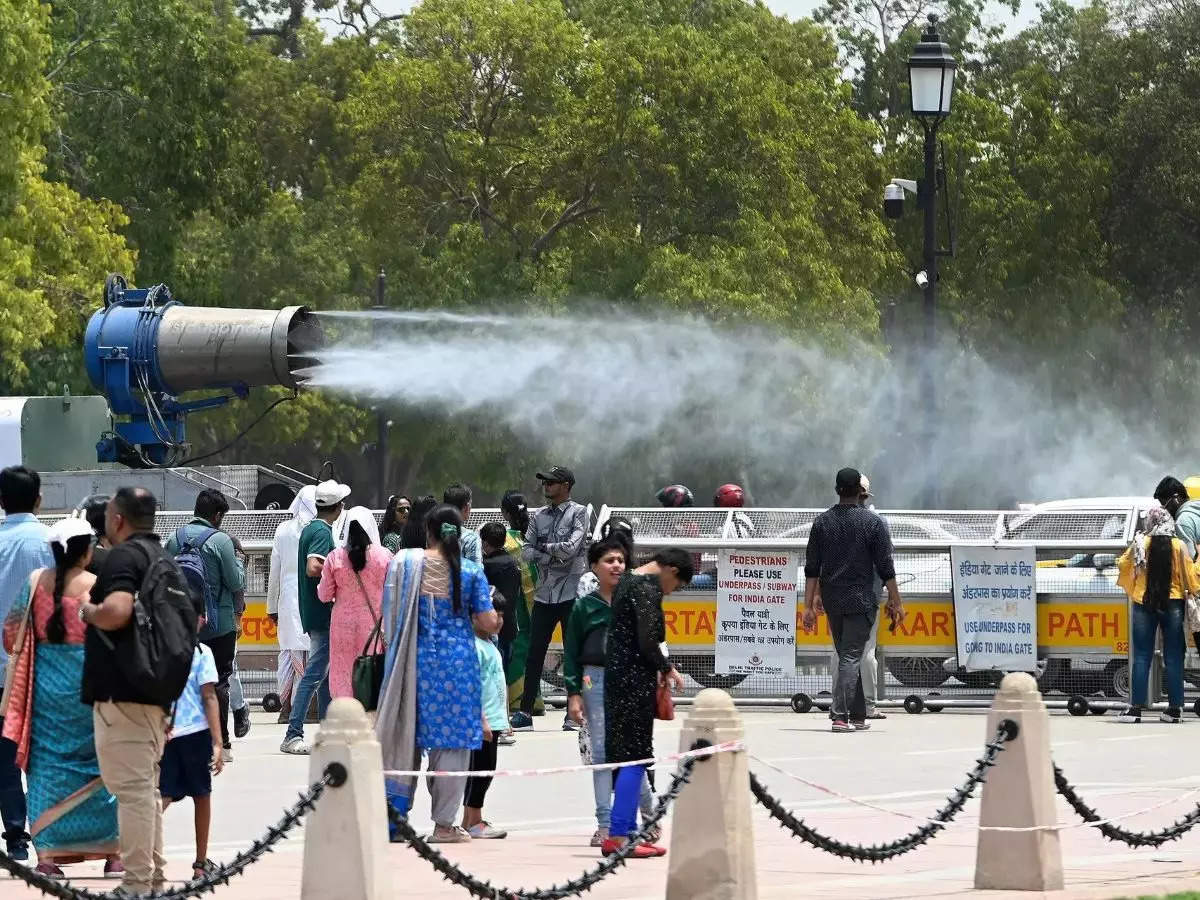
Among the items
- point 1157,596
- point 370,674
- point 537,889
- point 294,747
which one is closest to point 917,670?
point 1157,596

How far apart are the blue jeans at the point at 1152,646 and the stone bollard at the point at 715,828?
885 cm

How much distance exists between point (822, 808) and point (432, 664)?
268 centimetres

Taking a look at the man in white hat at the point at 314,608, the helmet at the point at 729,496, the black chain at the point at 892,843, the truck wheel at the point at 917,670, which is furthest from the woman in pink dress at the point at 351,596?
the helmet at the point at 729,496

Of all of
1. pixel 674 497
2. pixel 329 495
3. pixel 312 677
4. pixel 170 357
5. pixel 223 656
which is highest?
pixel 170 357

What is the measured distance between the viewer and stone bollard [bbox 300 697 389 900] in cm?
837

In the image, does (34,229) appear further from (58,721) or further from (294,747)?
(58,721)

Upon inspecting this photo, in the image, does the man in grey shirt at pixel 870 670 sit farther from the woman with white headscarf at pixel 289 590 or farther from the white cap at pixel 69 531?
the white cap at pixel 69 531

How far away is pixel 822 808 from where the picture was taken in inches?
507

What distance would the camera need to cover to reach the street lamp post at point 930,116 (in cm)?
2417

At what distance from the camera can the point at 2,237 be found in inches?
1320

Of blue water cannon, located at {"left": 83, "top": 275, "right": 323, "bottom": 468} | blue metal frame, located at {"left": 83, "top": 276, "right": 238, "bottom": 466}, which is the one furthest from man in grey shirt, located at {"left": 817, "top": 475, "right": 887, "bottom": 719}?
blue metal frame, located at {"left": 83, "top": 276, "right": 238, "bottom": 466}

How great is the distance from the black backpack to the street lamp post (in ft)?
51.1

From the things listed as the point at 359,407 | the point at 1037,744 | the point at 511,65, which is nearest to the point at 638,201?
the point at 511,65

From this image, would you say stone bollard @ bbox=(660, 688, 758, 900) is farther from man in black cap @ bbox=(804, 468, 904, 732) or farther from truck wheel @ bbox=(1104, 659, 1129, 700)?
truck wheel @ bbox=(1104, 659, 1129, 700)
